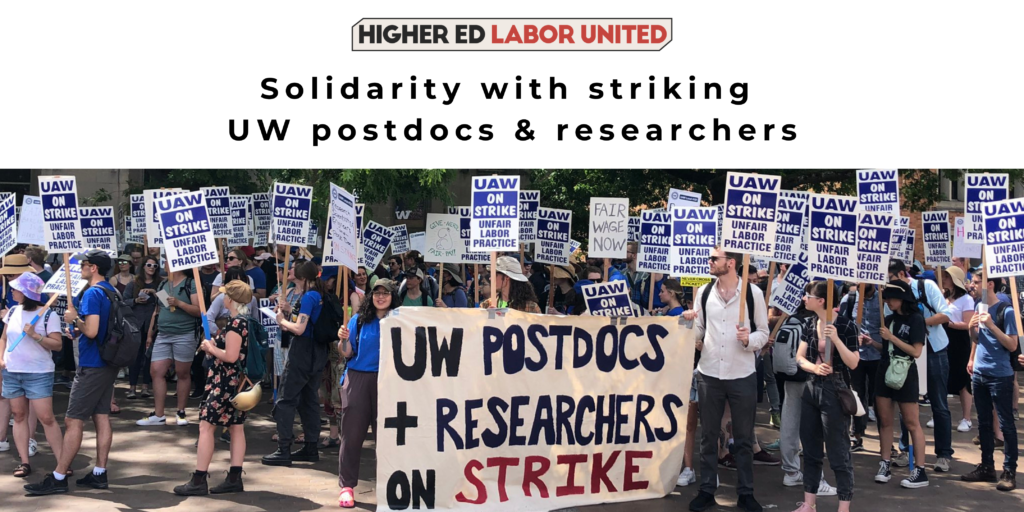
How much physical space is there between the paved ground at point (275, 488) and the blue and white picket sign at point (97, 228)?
2.41m

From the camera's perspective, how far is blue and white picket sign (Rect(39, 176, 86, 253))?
9.41 meters

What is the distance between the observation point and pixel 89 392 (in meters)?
8.20

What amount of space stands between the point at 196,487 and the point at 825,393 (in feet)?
16.4

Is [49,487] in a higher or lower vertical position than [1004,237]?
lower

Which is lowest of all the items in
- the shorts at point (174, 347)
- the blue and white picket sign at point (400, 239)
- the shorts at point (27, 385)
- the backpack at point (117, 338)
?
the shorts at point (27, 385)

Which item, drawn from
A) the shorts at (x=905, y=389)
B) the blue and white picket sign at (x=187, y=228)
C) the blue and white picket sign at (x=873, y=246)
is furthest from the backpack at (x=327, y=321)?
the shorts at (x=905, y=389)

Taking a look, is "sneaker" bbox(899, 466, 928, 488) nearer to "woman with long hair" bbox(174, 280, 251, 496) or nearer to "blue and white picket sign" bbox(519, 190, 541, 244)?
"blue and white picket sign" bbox(519, 190, 541, 244)

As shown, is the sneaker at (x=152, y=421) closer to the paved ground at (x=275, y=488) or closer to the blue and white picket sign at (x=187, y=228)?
the paved ground at (x=275, y=488)

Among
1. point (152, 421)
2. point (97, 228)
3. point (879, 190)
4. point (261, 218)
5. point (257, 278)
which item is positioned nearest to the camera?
point (879, 190)

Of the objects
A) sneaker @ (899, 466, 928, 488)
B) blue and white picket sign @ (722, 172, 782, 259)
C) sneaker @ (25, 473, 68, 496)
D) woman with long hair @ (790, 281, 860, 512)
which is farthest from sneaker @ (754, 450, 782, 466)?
sneaker @ (25, 473, 68, 496)

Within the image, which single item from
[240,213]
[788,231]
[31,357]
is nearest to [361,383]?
[31,357]

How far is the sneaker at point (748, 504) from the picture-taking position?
7932 mm

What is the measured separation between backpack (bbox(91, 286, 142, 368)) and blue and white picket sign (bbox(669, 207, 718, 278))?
15.2ft

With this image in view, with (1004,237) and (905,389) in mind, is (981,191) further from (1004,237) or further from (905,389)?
(905,389)
